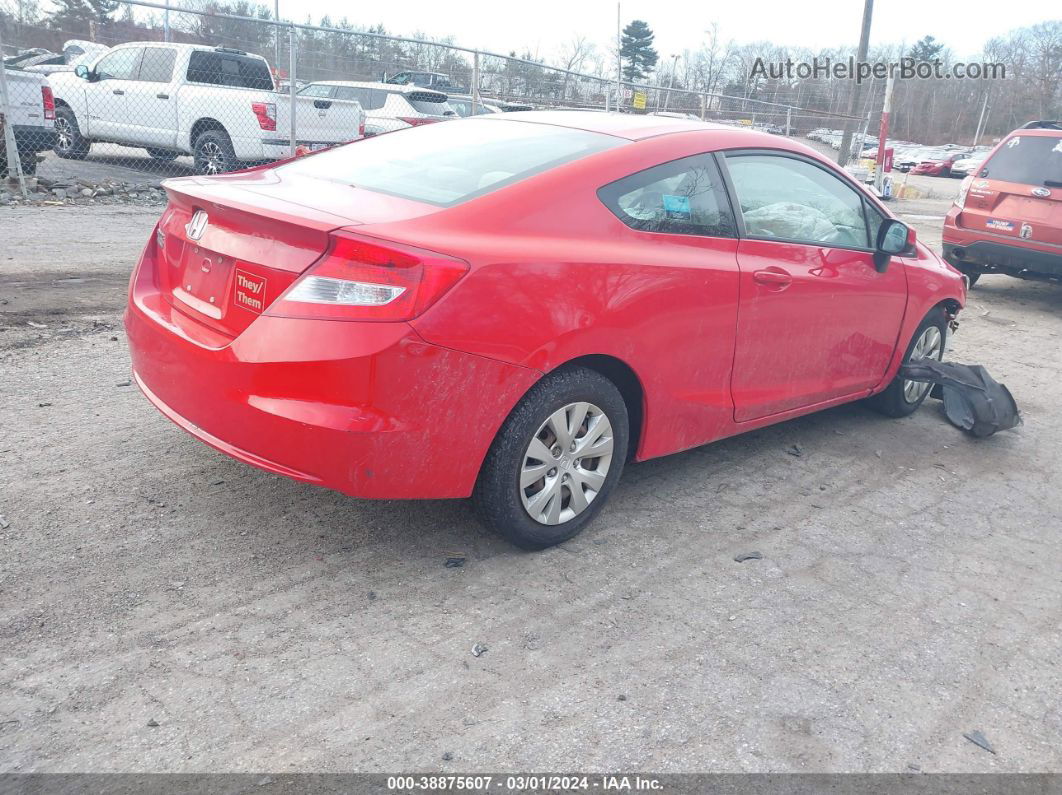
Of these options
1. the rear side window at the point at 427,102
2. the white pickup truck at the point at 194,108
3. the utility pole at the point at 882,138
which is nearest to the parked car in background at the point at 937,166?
the utility pole at the point at 882,138

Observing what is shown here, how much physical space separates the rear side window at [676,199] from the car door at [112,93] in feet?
38.6

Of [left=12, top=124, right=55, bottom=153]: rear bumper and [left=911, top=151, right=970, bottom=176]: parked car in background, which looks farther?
[left=911, top=151, right=970, bottom=176]: parked car in background

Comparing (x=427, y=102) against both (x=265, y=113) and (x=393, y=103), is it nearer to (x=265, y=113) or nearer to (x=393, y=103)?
(x=393, y=103)

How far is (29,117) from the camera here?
1086 cm

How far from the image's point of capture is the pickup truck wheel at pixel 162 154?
44.0 feet

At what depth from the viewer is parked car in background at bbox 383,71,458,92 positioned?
1579 cm

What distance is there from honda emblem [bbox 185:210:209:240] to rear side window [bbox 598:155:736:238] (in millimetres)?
1469

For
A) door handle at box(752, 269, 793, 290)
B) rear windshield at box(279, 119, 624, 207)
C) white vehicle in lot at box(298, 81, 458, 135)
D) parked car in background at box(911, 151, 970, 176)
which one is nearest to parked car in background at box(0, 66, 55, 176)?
white vehicle in lot at box(298, 81, 458, 135)

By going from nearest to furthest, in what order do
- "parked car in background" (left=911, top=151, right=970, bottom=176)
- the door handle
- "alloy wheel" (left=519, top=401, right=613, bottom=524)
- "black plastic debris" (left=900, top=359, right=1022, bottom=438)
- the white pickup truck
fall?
"alloy wheel" (left=519, top=401, right=613, bottom=524) → the door handle → "black plastic debris" (left=900, top=359, right=1022, bottom=438) → the white pickup truck → "parked car in background" (left=911, top=151, right=970, bottom=176)

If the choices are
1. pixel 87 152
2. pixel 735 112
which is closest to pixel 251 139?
pixel 87 152

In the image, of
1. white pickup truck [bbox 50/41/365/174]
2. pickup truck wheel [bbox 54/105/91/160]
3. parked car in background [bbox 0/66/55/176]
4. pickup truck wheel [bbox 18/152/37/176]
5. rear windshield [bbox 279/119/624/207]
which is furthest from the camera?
pickup truck wheel [bbox 54/105/91/160]

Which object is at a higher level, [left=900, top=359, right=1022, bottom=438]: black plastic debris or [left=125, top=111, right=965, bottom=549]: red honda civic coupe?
[left=125, top=111, right=965, bottom=549]: red honda civic coupe

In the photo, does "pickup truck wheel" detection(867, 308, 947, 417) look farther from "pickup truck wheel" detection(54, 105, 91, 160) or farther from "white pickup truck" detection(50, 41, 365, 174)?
"pickup truck wheel" detection(54, 105, 91, 160)

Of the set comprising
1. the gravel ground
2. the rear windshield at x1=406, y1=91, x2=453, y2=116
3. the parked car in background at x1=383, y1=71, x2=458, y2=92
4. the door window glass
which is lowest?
the gravel ground
